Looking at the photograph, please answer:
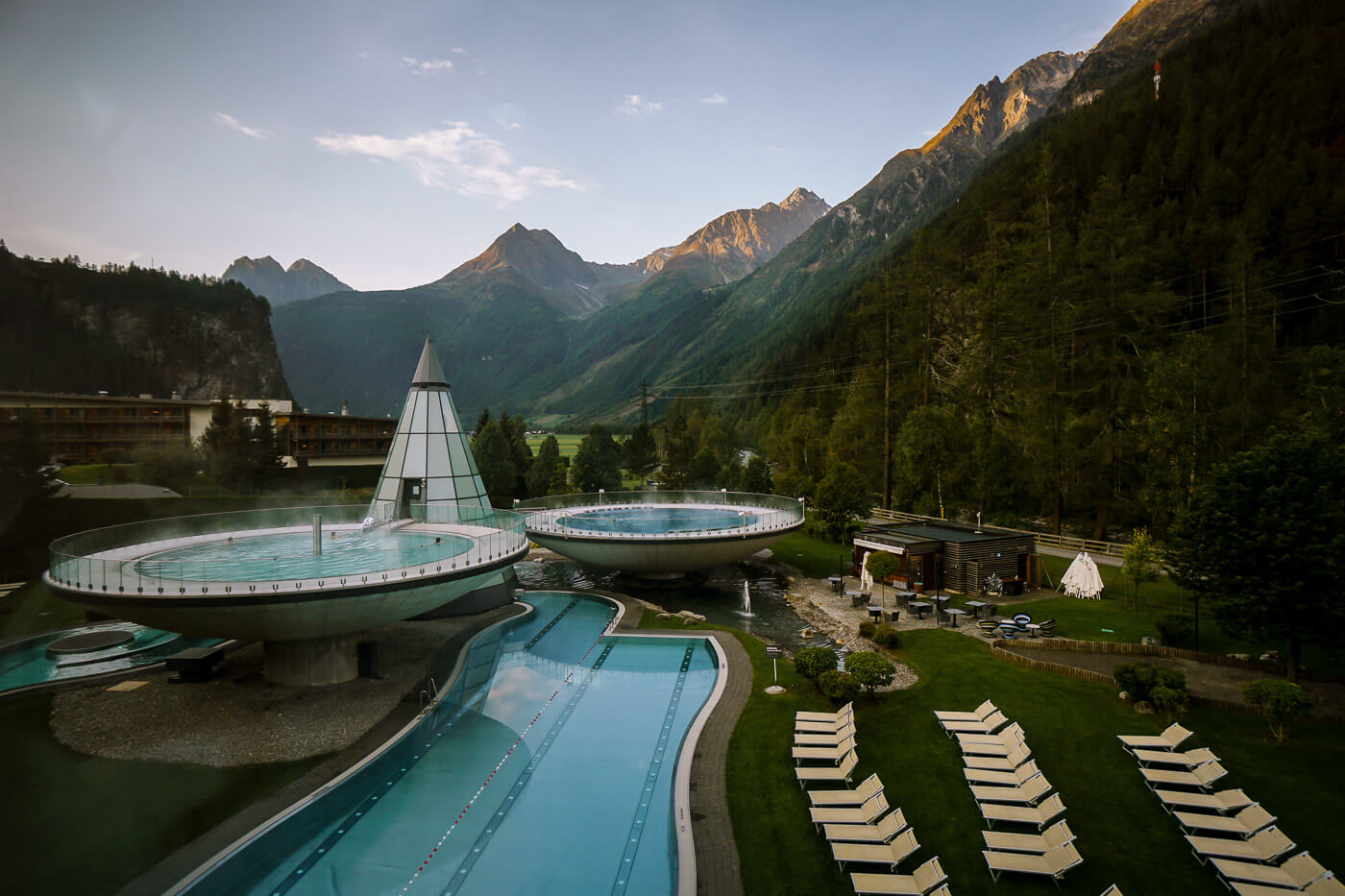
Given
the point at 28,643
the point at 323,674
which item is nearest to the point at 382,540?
the point at 323,674

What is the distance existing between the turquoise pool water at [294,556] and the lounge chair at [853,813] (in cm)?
900

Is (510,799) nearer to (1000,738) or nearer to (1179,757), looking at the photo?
(1000,738)

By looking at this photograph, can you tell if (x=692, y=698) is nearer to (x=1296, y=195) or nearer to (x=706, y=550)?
(x=706, y=550)

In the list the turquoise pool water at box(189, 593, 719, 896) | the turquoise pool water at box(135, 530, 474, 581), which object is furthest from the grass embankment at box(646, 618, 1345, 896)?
the turquoise pool water at box(135, 530, 474, 581)

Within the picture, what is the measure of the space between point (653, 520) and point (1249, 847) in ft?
67.3

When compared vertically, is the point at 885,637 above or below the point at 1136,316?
below

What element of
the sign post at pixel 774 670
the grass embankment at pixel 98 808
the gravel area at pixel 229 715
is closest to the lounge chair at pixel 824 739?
the sign post at pixel 774 670

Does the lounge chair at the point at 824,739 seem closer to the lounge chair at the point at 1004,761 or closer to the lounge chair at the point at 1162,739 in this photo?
the lounge chair at the point at 1004,761

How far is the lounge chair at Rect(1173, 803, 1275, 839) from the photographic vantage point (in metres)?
8.12

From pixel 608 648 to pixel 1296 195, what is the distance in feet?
149

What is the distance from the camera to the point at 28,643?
17047 mm

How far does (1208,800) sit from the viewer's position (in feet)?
29.1

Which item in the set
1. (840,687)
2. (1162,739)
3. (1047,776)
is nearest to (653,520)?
(840,687)

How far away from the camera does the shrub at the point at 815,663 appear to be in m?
13.5
